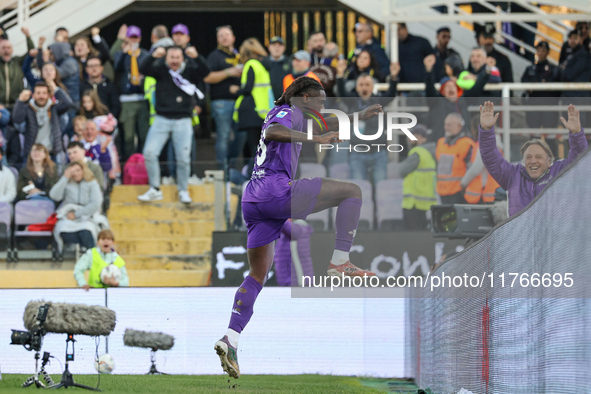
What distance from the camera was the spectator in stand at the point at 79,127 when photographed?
46.3 feet

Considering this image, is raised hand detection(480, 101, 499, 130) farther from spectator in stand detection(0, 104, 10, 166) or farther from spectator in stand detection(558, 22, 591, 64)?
spectator in stand detection(0, 104, 10, 166)

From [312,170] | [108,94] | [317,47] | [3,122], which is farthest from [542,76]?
[3,122]

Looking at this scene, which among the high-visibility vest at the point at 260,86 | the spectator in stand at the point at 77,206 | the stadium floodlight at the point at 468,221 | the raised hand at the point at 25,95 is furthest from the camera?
the raised hand at the point at 25,95

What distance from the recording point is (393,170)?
430 inches

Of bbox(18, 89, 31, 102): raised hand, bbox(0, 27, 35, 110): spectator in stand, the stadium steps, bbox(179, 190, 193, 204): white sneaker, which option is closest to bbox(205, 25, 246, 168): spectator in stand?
bbox(179, 190, 193, 204): white sneaker

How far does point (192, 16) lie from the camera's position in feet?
64.2

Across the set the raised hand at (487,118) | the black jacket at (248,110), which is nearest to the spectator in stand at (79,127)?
the black jacket at (248,110)

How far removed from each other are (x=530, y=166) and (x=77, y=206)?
25.8 feet

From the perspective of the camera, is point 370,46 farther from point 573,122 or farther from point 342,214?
point 342,214

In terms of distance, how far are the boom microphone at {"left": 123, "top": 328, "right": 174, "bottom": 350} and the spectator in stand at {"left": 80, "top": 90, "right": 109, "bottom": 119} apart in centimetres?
467

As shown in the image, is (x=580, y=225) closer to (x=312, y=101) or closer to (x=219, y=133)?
(x=312, y=101)

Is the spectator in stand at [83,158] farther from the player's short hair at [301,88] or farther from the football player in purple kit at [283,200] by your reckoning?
the player's short hair at [301,88]

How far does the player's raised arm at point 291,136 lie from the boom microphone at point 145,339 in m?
4.93

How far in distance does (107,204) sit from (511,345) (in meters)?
9.52
